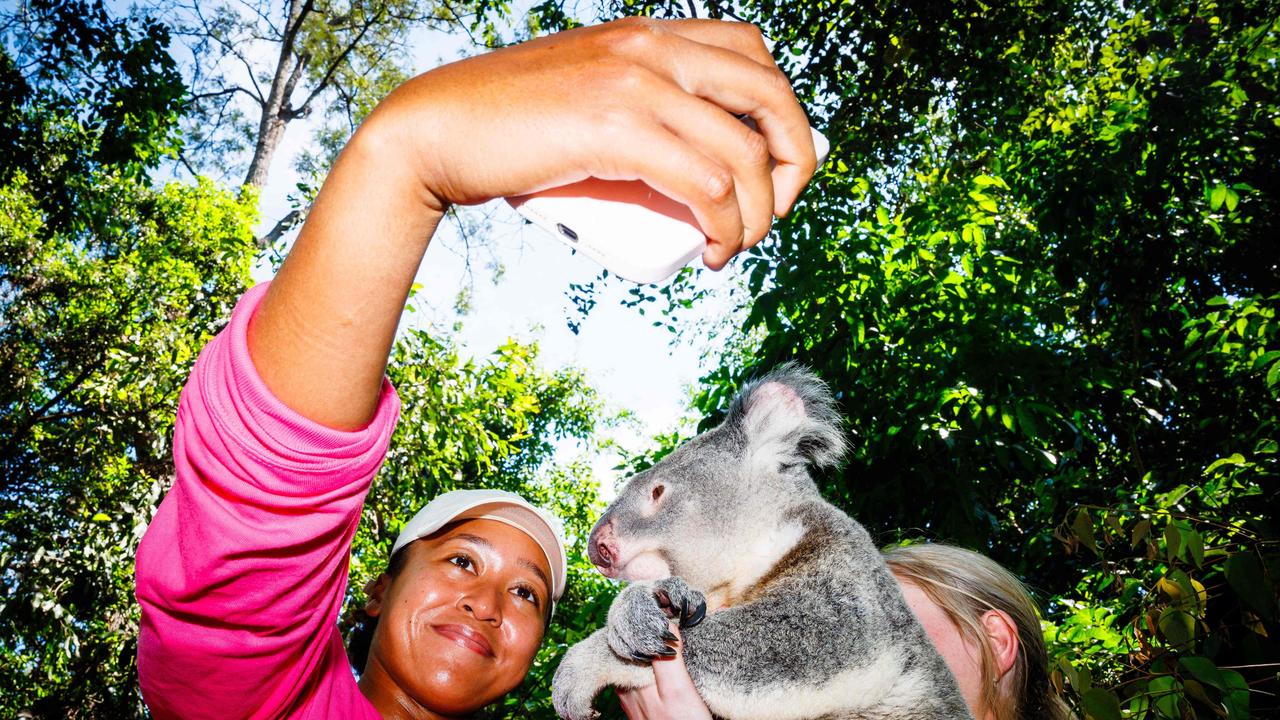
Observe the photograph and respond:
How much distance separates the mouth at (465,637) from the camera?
7.14ft

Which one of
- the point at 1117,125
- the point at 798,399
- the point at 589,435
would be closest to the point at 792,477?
→ the point at 798,399

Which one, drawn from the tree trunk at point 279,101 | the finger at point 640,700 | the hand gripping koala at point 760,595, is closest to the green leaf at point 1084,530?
the hand gripping koala at point 760,595

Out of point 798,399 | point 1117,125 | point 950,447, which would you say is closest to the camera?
point 798,399

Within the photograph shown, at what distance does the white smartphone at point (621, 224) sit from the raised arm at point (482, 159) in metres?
0.07

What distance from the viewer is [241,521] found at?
0.84 meters

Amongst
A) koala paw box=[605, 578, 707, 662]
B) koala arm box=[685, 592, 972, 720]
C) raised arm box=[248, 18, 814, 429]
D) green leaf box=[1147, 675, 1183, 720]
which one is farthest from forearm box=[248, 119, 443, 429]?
green leaf box=[1147, 675, 1183, 720]

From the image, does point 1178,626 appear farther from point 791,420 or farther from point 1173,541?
point 791,420

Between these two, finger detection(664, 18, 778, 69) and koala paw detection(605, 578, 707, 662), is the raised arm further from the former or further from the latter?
koala paw detection(605, 578, 707, 662)

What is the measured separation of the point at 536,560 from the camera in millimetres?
2520

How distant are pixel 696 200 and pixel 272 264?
26.9ft

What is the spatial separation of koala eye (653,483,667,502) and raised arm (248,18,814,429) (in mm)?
1468

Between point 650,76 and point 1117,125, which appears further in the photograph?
point 1117,125

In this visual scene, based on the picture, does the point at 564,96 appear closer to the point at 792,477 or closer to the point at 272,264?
the point at 792,477

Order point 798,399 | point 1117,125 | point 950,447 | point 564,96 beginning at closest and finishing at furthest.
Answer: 1. point 564,96
2. point 798,399
3. point 950,447
4. point 1117,125
